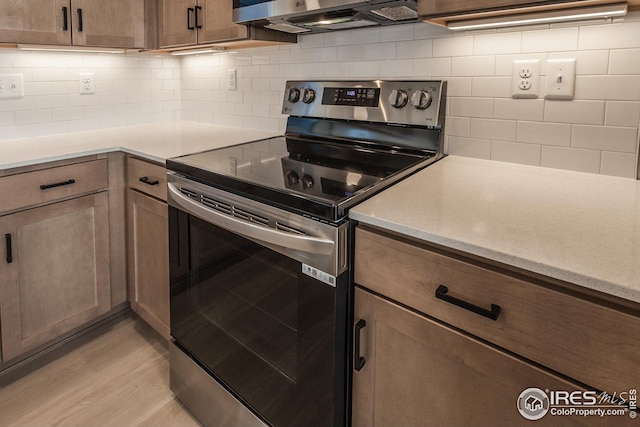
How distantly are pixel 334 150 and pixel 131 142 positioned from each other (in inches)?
36.0

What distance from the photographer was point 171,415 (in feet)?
5.19

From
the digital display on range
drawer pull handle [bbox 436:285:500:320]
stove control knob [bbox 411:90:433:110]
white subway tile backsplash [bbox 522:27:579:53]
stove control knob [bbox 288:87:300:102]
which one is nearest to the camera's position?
drawer pull handle [bbox 436:285:500:320]

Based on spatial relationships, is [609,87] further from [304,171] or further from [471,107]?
[304,171]

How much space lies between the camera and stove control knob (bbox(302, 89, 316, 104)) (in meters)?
1.82

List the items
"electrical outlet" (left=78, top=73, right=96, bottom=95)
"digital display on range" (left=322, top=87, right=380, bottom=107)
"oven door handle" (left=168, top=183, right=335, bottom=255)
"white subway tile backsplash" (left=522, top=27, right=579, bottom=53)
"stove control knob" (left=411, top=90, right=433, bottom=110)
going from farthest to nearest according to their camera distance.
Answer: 1. "electrical outlet" (left=78, top=73, right=96, bottom=95)
2. "digital display on range" (left=322, top=87, right=380, bottom=107)
3. "stove control knob" (left=411, top=90, right=433, bottom=110)
4. "white subway tile backsplash" (left=522, top=27, right=579, bottom=53)
5. "oven door handle" (left=168, top=183, right=335, bottom=255)

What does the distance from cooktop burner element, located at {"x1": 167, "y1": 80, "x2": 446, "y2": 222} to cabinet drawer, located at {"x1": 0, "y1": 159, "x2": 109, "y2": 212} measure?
49 centimetres

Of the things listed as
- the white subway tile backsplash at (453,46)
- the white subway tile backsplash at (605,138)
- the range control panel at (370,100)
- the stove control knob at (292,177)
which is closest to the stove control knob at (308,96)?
the range control panel at (370,100)

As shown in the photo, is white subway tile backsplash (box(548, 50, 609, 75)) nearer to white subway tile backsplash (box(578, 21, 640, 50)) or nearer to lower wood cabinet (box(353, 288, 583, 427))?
white subway tile backsplash (box(578, 21, 640, 50))

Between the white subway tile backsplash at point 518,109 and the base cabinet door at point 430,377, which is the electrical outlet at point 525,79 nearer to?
the white subway tile backsplash at point 518,109

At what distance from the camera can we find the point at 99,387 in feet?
5.60

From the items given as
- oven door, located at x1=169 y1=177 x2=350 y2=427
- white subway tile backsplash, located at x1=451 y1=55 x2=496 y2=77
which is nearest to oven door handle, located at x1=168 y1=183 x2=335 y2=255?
oven door, located at x1=169 y1=177 x2=350 y2=427

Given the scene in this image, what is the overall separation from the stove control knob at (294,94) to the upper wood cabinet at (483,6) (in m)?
0.76

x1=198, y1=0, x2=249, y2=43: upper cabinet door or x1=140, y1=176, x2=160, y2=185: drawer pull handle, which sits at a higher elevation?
x1=198, y1=0, x2=249, y2=43: upper cabinet door

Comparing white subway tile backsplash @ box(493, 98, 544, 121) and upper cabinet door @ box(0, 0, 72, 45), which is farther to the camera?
upper cabinet door @ box(0, 0, 72, 45)
